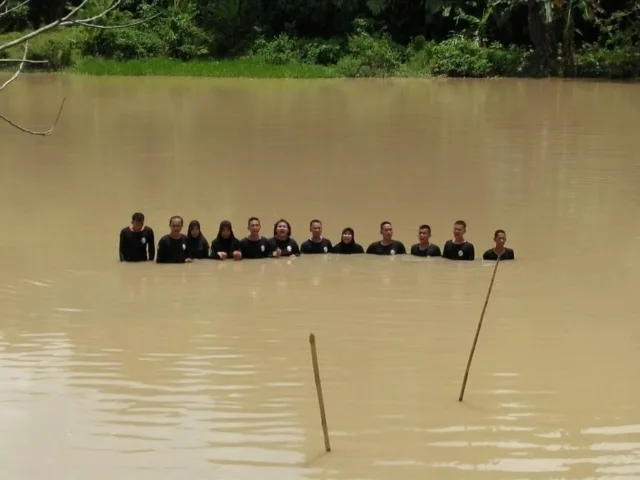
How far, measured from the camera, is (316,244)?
455 inches

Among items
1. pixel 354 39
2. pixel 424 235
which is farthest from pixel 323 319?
pixel 354 39

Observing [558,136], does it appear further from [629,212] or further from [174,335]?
[174,335]

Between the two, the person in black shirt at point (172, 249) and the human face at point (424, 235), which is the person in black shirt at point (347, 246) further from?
the person in black shirt at point (172, 249)

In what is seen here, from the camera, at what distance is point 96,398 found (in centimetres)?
706

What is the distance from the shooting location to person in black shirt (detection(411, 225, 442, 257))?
11.3 meters

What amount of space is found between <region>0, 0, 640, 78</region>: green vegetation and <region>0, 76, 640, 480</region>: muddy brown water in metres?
16.4

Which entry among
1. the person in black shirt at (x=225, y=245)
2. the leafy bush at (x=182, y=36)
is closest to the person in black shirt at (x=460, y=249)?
the person in black shirt at (x=225, y=245)

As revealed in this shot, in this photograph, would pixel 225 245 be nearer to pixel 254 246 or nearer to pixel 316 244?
pixel 254 246

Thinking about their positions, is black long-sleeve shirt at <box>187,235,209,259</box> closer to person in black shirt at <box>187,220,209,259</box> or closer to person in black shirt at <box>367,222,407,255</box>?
person in black shirt at <box>187,220,209,259</box>

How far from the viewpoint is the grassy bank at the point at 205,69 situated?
37906 mm

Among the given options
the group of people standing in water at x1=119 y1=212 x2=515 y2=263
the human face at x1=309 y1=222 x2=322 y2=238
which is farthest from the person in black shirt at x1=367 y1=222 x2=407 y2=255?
the human face at x1=309 y1=222 x2=322 y2=238

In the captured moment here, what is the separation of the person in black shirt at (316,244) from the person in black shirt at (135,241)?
178 cm

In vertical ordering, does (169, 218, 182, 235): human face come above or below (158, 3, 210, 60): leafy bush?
below

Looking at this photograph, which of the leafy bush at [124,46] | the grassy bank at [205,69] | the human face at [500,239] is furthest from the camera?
the leafy bush at [124,46]
